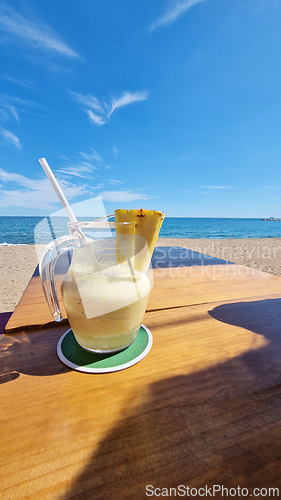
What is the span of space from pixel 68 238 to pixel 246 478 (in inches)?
12.9

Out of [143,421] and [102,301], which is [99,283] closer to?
[102,301]

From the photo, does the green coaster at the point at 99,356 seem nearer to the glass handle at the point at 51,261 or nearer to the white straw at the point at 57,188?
the glass handle at the point at 51,261

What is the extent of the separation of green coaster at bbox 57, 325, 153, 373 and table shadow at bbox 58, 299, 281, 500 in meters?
0.07

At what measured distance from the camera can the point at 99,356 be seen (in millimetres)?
370

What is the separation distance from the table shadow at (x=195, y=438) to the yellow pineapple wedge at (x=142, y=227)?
0.19 meters

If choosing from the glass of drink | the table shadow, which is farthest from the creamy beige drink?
the table shadow

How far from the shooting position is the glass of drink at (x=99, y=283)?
0.34 metres

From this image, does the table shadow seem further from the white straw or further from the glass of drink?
the white straw

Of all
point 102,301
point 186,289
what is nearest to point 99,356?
point 102,301

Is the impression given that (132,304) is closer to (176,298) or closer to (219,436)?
(219,436)

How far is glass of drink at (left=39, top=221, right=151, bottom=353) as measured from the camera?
337 millimetres

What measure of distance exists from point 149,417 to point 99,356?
0.46ft

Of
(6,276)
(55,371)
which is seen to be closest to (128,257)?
(55,371)

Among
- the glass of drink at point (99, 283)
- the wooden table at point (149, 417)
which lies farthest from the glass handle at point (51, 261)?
the wooden table at point (149, 417)
